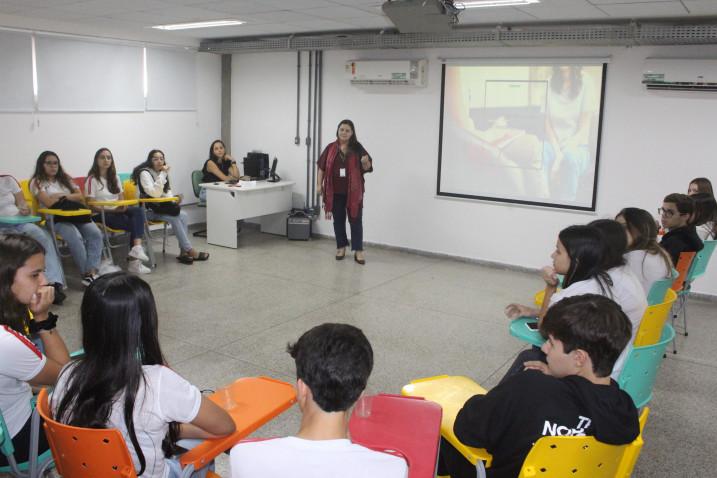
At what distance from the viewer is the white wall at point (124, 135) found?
644cm

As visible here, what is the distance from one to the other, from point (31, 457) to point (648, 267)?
302cm

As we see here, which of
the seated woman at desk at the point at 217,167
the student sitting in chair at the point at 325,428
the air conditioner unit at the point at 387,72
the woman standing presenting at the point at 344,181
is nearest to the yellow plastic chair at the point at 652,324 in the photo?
the student sitting in chair at the point at 325,428

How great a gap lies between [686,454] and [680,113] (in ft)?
12.1

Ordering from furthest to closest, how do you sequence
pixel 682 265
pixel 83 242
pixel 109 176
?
1. pixel 109 176
2. pixel 83 242
3. pixel 682 265

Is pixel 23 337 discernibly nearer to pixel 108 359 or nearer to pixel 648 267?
pixel 108 359

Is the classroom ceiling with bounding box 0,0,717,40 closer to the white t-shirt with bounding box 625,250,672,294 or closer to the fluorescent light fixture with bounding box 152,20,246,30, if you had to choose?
the fluorescent light fixture with bounding box 152,20,246,30

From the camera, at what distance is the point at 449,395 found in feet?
7.36

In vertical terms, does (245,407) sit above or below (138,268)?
above

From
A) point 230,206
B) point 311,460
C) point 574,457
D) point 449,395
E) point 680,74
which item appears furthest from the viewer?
point 230,206

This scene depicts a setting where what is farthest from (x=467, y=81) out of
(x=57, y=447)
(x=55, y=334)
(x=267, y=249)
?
(x=57, y=447)

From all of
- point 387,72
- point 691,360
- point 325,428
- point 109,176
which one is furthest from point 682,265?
point 109,176

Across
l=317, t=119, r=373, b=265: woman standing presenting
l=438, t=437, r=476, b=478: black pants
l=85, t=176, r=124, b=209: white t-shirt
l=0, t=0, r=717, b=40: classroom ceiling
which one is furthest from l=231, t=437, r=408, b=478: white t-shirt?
l=317, t=119, r=373, b=265: woman standing presenting

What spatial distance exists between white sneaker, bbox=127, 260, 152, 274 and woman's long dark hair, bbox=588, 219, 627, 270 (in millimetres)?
4632

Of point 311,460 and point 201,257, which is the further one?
point 201,257
